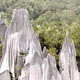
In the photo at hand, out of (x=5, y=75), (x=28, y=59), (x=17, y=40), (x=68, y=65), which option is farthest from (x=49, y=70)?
(x=17, y=40)

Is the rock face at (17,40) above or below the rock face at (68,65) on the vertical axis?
above

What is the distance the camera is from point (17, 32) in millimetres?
9742

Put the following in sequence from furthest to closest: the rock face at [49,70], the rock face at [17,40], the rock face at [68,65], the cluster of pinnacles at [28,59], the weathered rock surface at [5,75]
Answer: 1. the rock face at [17,40]
2. the rock face at [68,65]
3. the weathered rock surface at [5,75]
4. the cluster of pinnacles at [28,59]
5. the rock face at [49,70]

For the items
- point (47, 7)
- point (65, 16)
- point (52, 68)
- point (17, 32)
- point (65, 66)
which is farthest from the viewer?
point (47, 7)

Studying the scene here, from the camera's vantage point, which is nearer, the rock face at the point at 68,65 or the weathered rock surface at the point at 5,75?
the weathered rock surface at the point at 5,75

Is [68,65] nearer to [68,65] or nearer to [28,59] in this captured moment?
[68,65]

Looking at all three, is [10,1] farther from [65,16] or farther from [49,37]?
[49,37]

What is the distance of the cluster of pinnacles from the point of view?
27.1 ft

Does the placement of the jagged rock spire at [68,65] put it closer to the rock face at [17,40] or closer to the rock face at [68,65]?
the rock face at [68,65]

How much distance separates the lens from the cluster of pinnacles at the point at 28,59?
8250 mm

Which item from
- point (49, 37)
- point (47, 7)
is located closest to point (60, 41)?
point (49, 37)

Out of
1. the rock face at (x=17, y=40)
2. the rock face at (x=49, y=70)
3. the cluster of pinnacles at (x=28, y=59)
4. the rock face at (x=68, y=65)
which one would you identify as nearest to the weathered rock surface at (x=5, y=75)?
the cluster of pinnacles at (x=28, y=59)

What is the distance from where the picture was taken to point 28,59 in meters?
8.59

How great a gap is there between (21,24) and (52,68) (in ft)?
9.17
